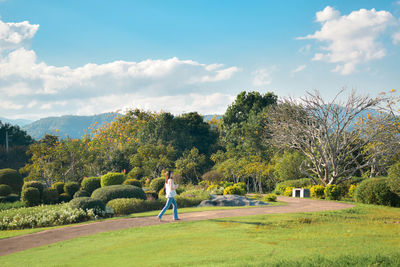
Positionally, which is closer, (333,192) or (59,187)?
(333,192)

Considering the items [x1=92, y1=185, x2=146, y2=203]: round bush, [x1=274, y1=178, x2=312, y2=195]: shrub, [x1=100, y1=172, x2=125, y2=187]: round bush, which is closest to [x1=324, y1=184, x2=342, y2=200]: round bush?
[x1=274, y1=178, x2=312, y2=195]: shrub

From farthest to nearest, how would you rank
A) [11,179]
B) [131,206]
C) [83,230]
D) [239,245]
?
[11,179], [131,206], [83,230], [239,245]

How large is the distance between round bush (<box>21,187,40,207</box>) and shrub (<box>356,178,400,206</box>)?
17470mm

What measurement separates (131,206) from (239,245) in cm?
823

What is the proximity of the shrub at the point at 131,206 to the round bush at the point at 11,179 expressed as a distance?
1331 centimetres

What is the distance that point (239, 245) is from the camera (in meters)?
7.41

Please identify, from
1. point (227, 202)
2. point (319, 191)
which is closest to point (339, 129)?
point (319, 191)

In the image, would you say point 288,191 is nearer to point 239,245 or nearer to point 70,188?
point 70,188

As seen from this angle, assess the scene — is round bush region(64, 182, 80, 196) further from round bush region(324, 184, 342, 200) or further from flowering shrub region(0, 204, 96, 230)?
round bush region(324, 184, 342, 200)

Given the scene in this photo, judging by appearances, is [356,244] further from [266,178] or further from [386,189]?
[266,178]

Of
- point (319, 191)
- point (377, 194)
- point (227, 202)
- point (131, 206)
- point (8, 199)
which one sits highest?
point (377, 194)

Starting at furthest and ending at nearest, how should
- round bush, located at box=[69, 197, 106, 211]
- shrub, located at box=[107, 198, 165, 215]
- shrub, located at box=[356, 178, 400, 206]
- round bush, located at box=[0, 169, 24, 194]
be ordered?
round bush, located at box=[0, 169, 24, 194], shrub, located at box=[356, 178, 400, 206], shrub, located at box=[107, 198, 165, 215], round bush, located at box=[69, 197, 106, 211]

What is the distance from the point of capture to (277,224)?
9.98 meters

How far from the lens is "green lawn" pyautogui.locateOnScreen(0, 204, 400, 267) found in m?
6.30
